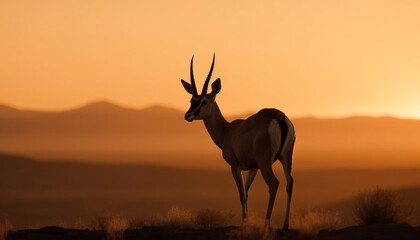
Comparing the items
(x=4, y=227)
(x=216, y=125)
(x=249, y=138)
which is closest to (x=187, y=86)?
(x=216, y=125)

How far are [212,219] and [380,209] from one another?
384 cm

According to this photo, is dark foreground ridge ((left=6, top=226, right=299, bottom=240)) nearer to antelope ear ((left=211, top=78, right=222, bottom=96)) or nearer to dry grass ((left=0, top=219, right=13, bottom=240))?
dry grass ((left=0, top=219, right=13, bottom=240))

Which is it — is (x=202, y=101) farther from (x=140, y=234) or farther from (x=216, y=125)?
(x=140, y=234)

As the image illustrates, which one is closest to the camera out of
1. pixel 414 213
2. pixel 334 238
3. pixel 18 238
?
pixel 334 238

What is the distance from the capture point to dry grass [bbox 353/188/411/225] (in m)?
17.7

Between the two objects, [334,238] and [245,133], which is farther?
[245,133]

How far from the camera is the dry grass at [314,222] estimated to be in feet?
48.3

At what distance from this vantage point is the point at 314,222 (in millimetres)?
15117

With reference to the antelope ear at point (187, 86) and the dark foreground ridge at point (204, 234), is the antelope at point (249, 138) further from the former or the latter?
the dark foreground ridge at point (204, 234)

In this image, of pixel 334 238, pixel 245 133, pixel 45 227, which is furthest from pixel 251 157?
pixel 45 227

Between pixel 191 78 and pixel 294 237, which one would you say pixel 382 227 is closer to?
pixel 294 237

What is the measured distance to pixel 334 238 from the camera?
1465 cm

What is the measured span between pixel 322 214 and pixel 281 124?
2.09m

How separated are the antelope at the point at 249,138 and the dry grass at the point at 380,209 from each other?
207 centimetres
